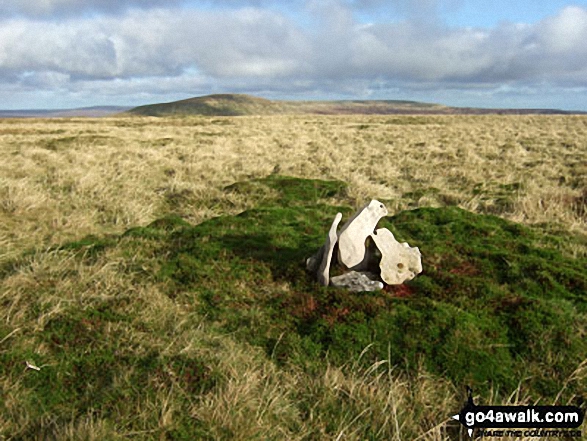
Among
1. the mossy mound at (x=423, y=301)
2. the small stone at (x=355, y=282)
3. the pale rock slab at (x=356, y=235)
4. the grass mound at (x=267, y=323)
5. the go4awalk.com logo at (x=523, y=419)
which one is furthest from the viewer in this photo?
the pale rock slab at (x=356, y=235)

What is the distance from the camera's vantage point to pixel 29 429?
3643 mm

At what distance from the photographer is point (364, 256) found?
6.38 meters

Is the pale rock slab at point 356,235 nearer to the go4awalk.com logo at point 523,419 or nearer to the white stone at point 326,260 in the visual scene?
the white stone at point 326,260

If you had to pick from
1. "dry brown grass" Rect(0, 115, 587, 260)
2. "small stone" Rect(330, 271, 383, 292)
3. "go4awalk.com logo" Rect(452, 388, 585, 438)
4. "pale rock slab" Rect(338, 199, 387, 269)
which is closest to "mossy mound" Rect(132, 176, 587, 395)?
"small stone" Rect(330, 271, 383, 292)

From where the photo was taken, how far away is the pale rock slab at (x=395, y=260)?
19.9 ft

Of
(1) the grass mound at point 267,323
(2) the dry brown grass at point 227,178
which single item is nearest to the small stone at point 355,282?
(1) the grass mound at point 267,323

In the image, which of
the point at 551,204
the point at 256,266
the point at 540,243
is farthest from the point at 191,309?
the point at 551,204

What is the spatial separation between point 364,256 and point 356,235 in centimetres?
35

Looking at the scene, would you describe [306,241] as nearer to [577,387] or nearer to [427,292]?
[427,292]

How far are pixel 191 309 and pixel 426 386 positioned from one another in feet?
9.83

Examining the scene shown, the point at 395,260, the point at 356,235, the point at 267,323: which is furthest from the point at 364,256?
the point at 267,323

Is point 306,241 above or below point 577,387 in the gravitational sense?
above

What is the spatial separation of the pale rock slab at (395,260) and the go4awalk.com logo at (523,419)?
2.37 metres

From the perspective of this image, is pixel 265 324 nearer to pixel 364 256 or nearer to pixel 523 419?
pixel 364 256
